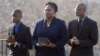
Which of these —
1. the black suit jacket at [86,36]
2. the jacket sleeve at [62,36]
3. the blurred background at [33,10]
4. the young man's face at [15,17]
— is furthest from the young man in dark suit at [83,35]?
the blurred background at [33,10]

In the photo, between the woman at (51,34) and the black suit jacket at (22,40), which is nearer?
the woman at (51,34)

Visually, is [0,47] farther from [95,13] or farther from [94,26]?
[94,26]

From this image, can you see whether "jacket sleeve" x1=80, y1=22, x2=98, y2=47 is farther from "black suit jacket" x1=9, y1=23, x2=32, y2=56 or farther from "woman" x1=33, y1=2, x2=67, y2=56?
"black suit jacket" x1=9, y1=23, x2=32, y2=56

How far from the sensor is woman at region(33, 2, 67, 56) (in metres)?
4.56

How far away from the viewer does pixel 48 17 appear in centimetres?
462

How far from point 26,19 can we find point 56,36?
3.43 metres

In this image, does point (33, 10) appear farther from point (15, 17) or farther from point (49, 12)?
point (49, 12)

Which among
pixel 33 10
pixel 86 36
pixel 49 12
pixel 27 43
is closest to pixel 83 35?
pixel 86 36

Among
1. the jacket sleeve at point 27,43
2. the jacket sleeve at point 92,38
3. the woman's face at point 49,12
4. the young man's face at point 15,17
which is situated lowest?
the jacket sleeve at point 27,43

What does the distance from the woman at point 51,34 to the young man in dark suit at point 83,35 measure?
16 centimetres

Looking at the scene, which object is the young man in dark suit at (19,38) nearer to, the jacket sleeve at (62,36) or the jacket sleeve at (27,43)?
the jacket sleeve at (27,43)

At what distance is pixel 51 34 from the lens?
180 inches

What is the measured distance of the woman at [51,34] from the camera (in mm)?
4559

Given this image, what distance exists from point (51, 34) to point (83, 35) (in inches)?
18.3
